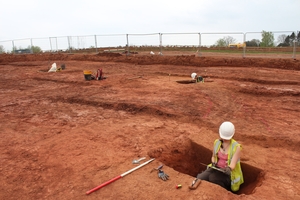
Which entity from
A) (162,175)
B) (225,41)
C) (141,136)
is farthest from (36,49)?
(162,175)

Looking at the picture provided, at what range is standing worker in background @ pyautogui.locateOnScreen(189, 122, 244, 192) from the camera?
13.1 ft

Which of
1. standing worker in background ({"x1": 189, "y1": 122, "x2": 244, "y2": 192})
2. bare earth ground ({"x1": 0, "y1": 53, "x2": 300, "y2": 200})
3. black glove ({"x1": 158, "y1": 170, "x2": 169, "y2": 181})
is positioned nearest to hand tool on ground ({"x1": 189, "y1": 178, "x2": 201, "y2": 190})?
bare earth ground ({"x1": 0, "y1": 53, "x2": 300, "y2": 200})

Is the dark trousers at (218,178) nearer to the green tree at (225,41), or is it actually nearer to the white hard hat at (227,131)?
the white hard hat at (227,131)

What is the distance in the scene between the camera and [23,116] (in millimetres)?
6797

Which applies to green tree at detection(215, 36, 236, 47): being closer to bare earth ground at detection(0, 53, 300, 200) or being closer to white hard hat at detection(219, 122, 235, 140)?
bare earth ground at detection(0, 53, 300, 200)

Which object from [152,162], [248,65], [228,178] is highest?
[248,65]

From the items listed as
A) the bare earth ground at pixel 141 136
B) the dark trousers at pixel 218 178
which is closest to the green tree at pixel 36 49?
the bare earth ground at pixel 141 136

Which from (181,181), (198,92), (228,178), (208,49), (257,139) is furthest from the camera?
(208,49)

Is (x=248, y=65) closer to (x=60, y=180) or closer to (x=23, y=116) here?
(x=23, y=116)

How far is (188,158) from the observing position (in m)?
5.14

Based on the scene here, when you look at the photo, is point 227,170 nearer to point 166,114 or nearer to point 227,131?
point 227,131

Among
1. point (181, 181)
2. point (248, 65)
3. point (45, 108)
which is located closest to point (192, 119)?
point (181, 181)

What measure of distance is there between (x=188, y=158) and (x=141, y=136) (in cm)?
114

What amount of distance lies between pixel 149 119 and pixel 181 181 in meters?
2.89
